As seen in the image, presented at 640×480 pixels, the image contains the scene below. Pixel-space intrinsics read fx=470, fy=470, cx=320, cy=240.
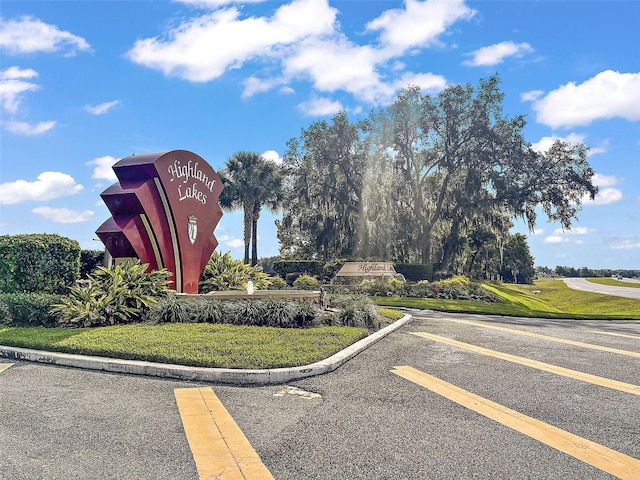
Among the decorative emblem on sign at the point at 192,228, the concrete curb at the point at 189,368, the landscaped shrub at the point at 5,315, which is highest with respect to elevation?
the decorative emblem on sign at the point at 192,228

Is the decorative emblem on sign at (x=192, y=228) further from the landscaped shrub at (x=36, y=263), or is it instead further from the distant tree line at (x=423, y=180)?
the distant tree line at (x=423, y=180)

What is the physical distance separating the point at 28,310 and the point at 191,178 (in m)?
5.52

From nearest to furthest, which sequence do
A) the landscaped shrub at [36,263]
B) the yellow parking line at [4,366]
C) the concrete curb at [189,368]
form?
the concrete curb at [189,368], the yellow parking line at [4,366], the landscaped shrub at [36,263]

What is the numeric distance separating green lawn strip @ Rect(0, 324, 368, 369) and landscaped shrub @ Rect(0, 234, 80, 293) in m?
1.61

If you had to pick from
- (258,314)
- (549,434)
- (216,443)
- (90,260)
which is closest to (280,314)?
(258,314)

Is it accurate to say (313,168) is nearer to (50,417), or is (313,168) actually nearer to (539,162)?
(539,162)

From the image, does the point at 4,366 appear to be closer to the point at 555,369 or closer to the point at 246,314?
the point at 246,314

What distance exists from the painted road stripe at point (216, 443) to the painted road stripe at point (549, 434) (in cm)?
225

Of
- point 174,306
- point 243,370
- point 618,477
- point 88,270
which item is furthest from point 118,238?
point 618,477

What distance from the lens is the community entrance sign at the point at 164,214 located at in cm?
1181

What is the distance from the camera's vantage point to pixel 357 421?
4.19 meters

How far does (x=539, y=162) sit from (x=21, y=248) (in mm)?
30382

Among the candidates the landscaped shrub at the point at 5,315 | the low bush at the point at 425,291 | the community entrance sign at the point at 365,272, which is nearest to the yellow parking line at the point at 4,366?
the landscaped shrub at the point at 5,315

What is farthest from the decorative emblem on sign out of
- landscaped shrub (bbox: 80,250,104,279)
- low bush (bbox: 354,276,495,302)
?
low bush (bbox: 354,276,495,302)
